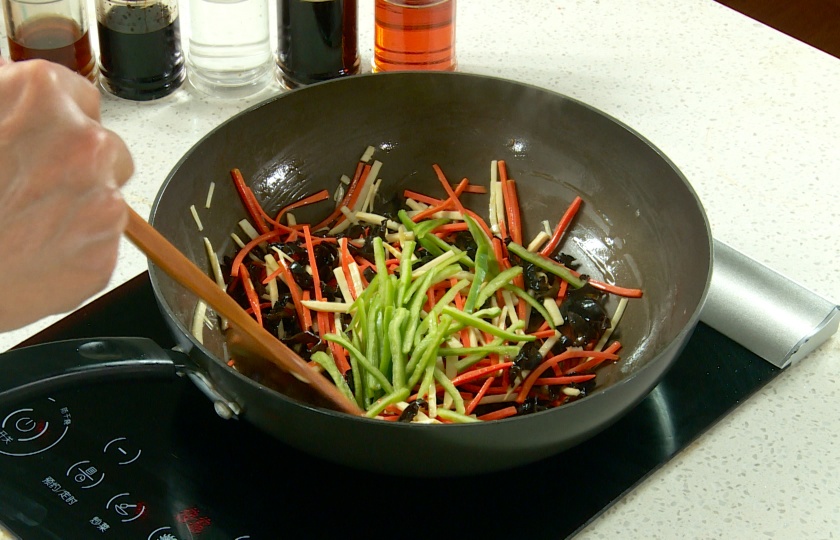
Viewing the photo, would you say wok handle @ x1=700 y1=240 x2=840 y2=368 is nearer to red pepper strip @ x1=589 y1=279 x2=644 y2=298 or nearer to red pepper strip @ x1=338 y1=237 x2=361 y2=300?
red pepper strip @ x1=589 y1=279 x2=644 y2=298

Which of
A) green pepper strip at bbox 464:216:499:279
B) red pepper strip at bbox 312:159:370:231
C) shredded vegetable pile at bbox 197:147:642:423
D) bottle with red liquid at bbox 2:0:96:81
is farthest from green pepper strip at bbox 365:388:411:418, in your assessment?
bottle with red liquid at bbox 2:0:96:81

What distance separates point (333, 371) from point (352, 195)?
0.32 m

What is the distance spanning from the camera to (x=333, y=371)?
880mm

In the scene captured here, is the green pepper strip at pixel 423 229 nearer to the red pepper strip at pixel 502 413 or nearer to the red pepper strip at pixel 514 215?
the red pepper strip at pixel 514 215

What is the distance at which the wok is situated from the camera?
0.73 m

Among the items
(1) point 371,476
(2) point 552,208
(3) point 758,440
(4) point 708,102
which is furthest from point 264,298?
(4) point 708,102

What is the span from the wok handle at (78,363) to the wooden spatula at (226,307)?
0.23 feet

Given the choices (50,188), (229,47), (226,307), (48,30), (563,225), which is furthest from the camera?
(229,47)

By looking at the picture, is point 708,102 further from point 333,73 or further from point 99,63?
point 99,63

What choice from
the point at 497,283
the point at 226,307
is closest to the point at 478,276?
the point at 497,283

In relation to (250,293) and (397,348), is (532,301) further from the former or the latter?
(250,293)

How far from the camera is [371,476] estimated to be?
2.72 feet

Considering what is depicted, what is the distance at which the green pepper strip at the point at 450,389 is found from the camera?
0.86 meters

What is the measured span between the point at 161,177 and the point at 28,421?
424 mm
